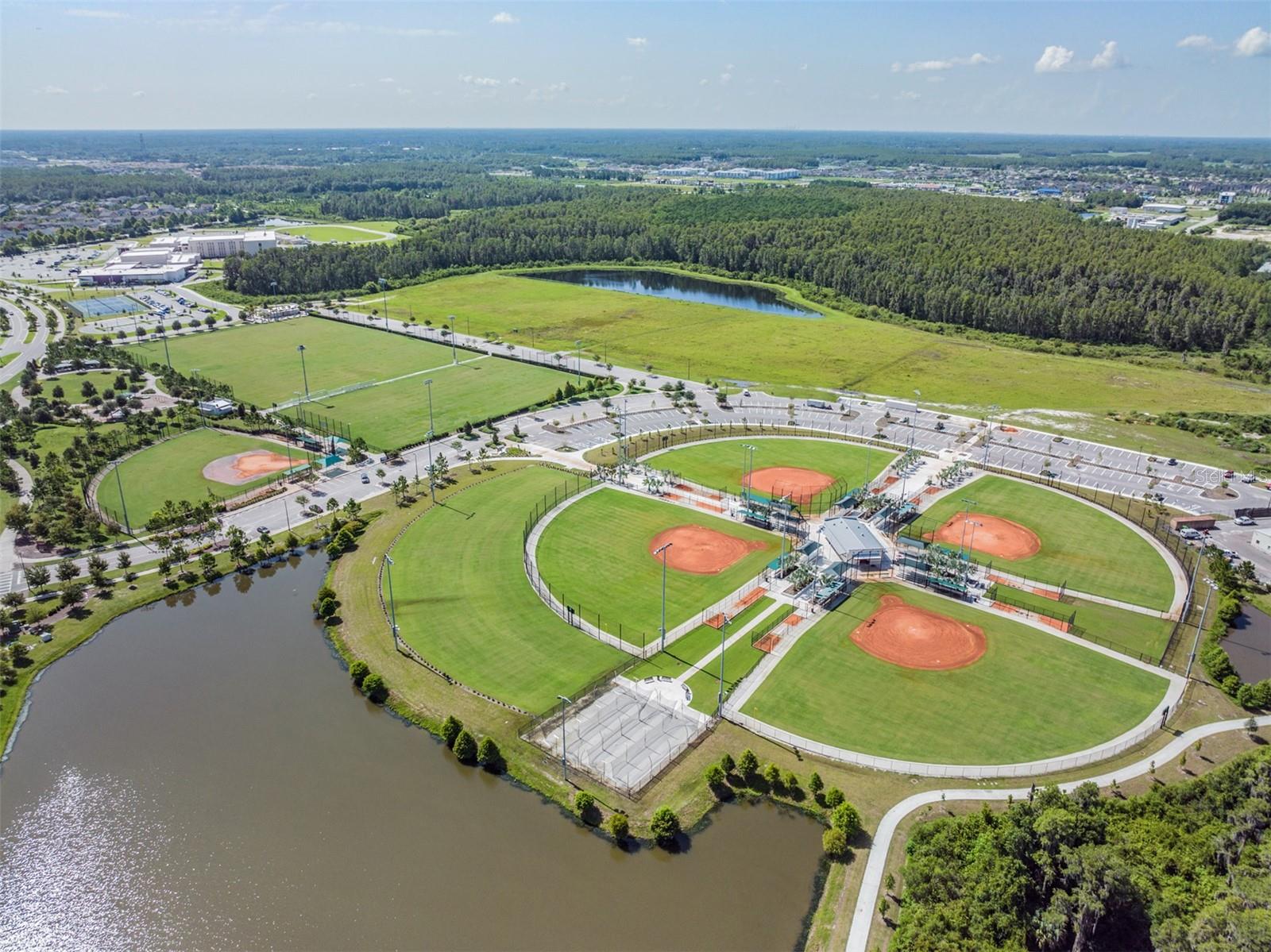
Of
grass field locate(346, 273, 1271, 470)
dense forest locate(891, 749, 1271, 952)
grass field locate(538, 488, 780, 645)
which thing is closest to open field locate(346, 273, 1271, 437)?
grass field locate(346, 273, 1271, 470)

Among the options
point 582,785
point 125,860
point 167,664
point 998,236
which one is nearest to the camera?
point 125,860

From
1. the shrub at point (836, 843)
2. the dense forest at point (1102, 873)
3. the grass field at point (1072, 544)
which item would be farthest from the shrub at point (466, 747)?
the grass field at point (1072, 544)

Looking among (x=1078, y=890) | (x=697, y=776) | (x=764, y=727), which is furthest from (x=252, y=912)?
(x=1078, y=890)

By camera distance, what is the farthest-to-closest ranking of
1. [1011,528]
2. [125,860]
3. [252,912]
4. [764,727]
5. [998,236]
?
[998,236] → [1011,528] → [764,727] → [125,860] → [252,912]

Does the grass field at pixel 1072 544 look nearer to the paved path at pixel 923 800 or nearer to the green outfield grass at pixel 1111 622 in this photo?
the green outfield grass at pixel 1111 622

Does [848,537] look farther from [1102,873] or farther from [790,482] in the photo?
[1102,873]

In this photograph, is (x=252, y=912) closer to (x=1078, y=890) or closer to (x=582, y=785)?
(x=582, y=785)

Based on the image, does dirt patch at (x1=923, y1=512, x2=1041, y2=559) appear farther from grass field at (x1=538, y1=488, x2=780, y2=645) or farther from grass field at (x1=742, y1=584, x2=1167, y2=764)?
grass field at (x1=538, y1=488, x2=780, y2=645)
